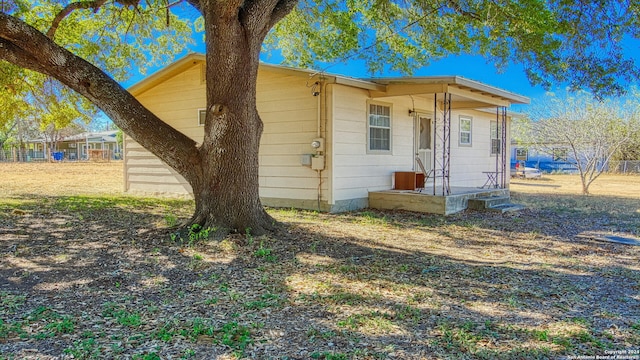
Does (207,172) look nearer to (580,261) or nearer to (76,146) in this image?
(580,261)

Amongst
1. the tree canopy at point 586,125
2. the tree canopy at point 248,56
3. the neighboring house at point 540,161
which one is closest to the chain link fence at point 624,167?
the neighboring house at point 540,161

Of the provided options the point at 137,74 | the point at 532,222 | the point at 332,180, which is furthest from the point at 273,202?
the point at 137,74

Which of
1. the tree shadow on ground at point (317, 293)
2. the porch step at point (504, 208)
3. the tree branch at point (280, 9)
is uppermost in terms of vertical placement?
the tree branch at point (280, 9)

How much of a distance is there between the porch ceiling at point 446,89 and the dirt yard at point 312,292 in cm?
298

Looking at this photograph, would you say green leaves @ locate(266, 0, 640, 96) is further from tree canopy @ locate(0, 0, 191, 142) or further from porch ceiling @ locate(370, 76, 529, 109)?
tree canopy @ locate(0, 0, 191, 142)

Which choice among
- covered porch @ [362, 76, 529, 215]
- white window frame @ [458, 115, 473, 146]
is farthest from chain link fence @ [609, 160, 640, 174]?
white window frame @ [458, 115, 473, 146]

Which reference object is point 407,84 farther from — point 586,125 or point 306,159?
point 586,125

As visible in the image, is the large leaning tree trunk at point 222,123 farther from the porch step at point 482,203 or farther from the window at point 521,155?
the window at point 521,155

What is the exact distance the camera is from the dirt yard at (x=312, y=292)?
120 inches

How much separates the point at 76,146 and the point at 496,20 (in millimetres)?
51225

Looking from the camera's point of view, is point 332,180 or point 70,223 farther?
point 332,180

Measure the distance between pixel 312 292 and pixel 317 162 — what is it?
5415 millimetres

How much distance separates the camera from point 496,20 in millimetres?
7910

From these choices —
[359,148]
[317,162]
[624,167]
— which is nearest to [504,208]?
[359,148]
